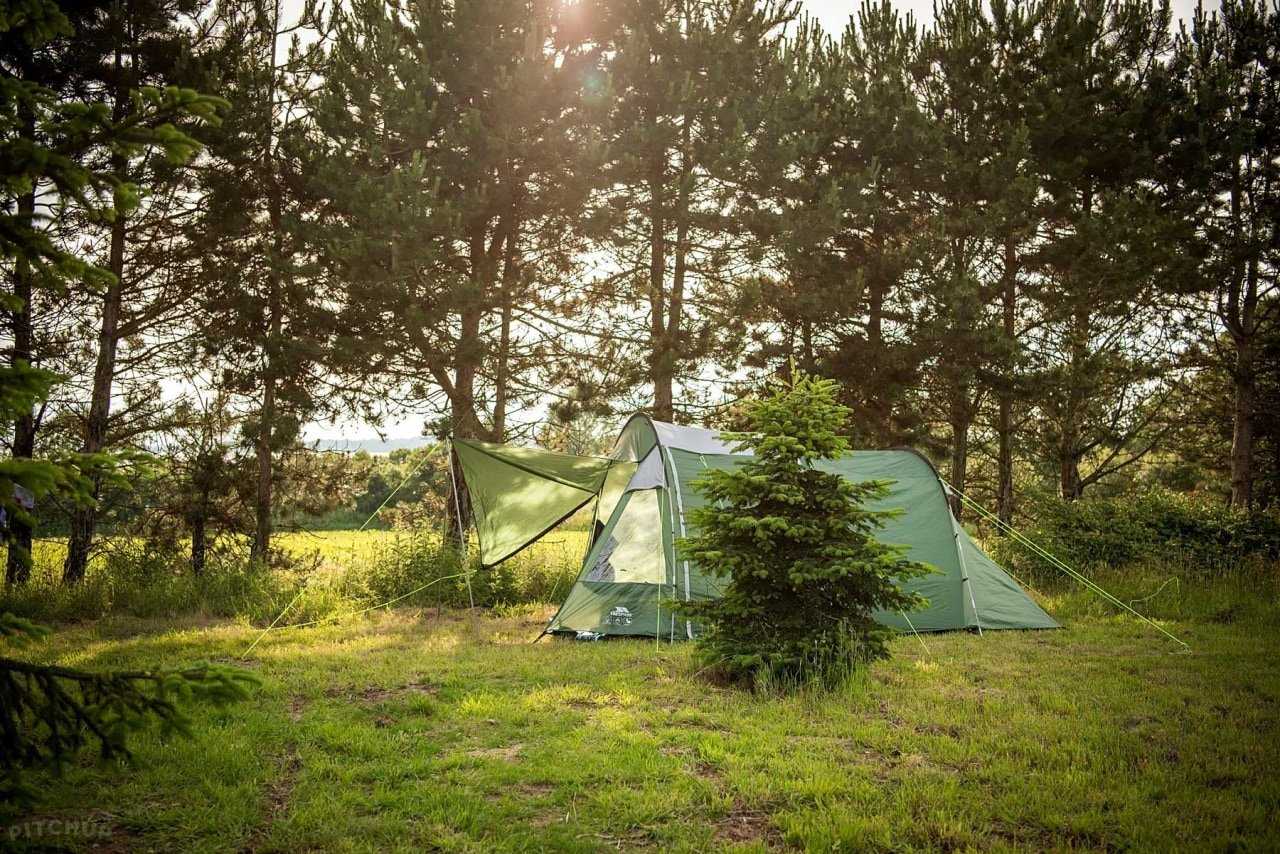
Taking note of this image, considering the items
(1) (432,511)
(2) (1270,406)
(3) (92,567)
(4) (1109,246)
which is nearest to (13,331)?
(3) (92,567)

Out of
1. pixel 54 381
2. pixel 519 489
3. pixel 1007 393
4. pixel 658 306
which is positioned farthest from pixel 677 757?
pixel 1007 393

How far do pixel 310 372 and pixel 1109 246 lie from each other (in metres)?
12.2

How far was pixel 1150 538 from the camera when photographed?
10.3 m

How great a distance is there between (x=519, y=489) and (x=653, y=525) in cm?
162

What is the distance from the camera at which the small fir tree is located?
5.35 meters

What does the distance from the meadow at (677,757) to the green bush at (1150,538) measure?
3.59 m

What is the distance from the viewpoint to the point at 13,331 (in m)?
9.20

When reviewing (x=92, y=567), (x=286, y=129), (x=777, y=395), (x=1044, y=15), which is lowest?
(x=92, y=567)

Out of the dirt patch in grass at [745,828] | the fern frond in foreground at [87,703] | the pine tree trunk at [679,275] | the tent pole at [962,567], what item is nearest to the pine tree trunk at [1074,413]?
the tent pole at [962,567]

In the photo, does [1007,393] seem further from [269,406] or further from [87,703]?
[87,703]

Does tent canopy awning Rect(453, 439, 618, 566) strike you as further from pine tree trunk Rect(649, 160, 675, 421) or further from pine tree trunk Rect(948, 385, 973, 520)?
pine tree trunk Rect(948, 385, 973, 520)

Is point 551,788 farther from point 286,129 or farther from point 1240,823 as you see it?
point 286,129

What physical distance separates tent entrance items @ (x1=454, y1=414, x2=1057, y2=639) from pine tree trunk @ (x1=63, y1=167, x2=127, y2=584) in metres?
4.96

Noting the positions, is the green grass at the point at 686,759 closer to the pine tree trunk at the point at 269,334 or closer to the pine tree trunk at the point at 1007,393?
the pine tree trunk at the point at 269,334
